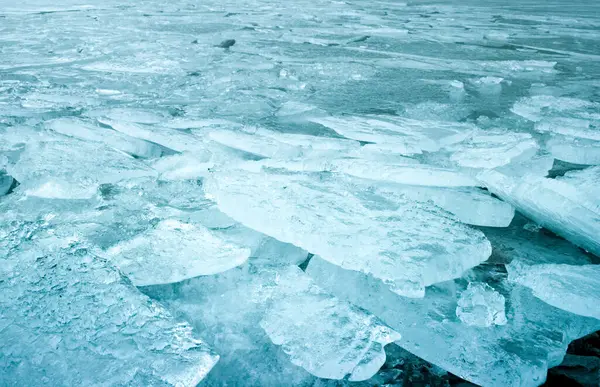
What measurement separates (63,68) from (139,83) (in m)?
0.83

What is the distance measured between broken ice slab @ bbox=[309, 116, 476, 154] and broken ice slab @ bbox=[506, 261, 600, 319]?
69cm

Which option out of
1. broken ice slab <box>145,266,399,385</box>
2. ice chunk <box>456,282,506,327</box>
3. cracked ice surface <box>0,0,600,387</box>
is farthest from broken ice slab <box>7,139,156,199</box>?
ice chunk <box>456,282,506,327</box>

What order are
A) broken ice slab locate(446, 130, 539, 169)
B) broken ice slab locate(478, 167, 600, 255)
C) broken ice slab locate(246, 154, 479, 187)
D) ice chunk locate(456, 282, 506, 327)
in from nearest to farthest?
ice chunk locate(456, 282, 506, 327)
broken ice slab locate(478, 167, 600, 255)
broken ice slab locate(246, 154, 479, 187)
broken ice slab locate(446, 130, 539, 169)

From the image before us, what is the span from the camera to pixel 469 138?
1.55 m

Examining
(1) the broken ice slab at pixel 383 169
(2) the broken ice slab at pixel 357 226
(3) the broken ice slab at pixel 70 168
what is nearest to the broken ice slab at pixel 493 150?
(1) the broken ice slab at pixel 383 169

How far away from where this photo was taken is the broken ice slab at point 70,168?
1.09m

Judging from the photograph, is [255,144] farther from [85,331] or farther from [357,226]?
[85,331]

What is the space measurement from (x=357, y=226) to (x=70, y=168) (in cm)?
93

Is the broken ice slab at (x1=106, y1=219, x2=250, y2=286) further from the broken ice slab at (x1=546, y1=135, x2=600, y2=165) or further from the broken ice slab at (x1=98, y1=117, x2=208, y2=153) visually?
the broken ice slab at (x1=546, y1=135, x2=600, y2=165)

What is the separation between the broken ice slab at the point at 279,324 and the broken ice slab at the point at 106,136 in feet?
2.64

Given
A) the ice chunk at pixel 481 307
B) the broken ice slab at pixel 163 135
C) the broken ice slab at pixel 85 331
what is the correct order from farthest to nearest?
the broken ice slab at pixel 163 135, the ice chunk at pixel 481 307, the broken ice slab at pixel 85 331

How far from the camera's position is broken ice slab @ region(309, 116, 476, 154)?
149 centimetres

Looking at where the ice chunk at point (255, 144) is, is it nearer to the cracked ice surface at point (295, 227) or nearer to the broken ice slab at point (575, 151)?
the cracked ice surface at point (295, 227)

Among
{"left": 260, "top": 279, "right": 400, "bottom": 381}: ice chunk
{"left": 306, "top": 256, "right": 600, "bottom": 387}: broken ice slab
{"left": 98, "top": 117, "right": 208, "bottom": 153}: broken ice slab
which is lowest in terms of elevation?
{"left": 306, "top": 256, "right": 600, "bottom": 387}: broken ice slab
